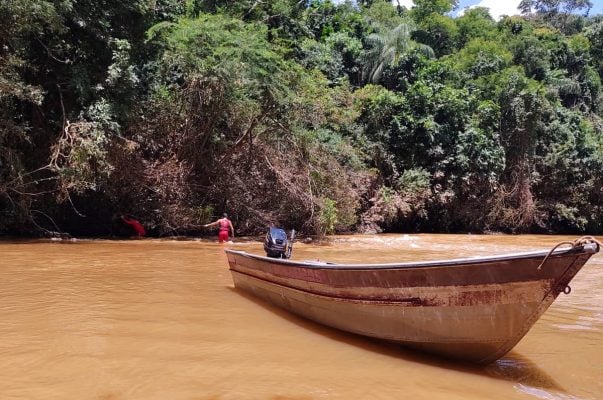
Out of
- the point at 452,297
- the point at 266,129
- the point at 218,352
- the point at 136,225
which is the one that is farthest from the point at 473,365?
the point at 266,129

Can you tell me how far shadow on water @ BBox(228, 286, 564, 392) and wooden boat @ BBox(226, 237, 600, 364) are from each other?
9 centimetres

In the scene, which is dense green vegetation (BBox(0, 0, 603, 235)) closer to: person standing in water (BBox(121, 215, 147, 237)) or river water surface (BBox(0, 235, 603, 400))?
person standing in water (BBox(121, 215, 147, 237))

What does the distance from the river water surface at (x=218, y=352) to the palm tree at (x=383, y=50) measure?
1715 cm

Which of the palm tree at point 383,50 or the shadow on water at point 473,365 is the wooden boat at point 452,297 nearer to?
the shadow on water at point 473,365

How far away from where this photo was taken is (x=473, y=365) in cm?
468

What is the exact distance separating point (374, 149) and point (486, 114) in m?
5.69

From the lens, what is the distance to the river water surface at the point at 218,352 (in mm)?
4070

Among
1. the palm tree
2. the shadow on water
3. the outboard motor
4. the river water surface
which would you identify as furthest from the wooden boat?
the palm tree

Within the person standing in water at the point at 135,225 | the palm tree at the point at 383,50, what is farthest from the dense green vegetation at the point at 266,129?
the person standing in water at the point at 135,225

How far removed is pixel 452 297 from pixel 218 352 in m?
2.27

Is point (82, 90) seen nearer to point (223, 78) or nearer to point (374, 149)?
point (223, 78)

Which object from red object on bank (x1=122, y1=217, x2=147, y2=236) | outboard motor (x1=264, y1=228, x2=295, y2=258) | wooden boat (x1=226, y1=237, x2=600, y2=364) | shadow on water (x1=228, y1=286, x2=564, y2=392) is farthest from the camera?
red object on bank (x1=122, y1=217, x2=147, y2=236)

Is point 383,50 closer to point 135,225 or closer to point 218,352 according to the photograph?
point 135,225

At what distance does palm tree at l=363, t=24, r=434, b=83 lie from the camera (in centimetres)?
2388
